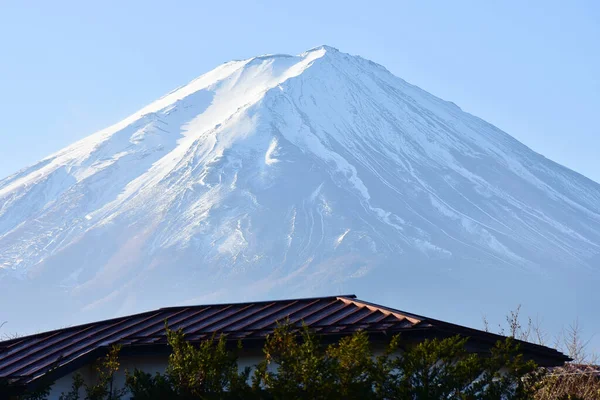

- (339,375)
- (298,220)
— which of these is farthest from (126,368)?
(298,220)

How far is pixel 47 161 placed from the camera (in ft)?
625

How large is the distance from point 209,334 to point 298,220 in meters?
143

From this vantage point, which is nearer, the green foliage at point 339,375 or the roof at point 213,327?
the green foliage at point 339,375

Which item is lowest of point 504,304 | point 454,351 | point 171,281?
point 454,351

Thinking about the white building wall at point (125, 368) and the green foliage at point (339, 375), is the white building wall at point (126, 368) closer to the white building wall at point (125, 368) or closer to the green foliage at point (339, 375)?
the white building wall at point (125, 368)

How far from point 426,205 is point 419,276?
15571 mm

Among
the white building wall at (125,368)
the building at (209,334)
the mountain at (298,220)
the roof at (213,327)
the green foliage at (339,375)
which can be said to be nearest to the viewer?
the green foliage at (339,375)

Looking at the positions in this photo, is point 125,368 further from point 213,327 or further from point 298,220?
point 298,220

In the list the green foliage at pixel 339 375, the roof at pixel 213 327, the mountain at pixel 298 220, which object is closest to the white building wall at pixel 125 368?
the roof at pixel 213 327

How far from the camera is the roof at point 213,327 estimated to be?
12516mm

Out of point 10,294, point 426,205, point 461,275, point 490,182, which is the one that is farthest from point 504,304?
point 10,294

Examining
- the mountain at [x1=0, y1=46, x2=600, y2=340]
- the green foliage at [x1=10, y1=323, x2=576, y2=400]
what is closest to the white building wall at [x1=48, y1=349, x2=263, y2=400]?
the green foliage at [x1=10, y1=323, x2=576, y2=400]

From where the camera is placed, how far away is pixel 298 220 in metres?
156

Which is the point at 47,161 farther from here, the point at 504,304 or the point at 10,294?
the point at 504,304
